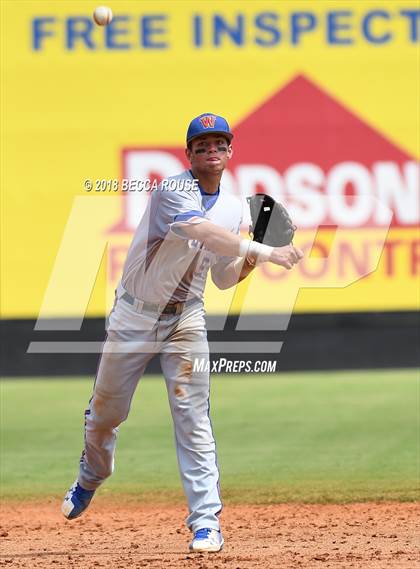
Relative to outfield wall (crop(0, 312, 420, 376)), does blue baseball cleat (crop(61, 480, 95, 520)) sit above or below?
above

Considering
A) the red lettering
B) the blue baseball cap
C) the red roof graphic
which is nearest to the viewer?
the blue baseball cap

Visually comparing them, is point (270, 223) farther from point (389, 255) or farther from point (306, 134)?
point (306, 134)

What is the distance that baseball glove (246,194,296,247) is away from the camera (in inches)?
239

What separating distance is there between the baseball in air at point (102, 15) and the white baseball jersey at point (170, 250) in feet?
23.6

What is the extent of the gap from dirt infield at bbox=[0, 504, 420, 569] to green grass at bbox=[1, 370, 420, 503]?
1.58 feet

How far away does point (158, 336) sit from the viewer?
19.3ft

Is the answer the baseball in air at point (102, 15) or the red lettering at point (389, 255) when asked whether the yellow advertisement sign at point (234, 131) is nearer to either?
the red lettering at point (389, 255)

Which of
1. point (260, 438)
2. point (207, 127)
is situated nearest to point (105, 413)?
point (207, 127)

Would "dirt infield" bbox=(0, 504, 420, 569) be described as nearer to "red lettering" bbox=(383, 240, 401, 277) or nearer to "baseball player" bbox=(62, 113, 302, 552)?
"baseball player" bbox=(62, 113, 302, 552)

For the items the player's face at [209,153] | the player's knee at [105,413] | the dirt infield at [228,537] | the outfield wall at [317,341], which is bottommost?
the outfield wall at [317,341]

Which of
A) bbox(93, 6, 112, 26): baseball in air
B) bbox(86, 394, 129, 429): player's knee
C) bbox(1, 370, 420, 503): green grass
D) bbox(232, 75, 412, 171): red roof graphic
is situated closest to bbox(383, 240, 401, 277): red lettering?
bbox(232, 75, 412, 171): red roof graphic

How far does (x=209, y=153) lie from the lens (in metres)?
5.73

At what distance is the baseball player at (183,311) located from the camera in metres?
5.72

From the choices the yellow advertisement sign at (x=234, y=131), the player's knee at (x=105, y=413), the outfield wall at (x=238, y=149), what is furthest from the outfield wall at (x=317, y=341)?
the player's knee at (x=105, y=413)
